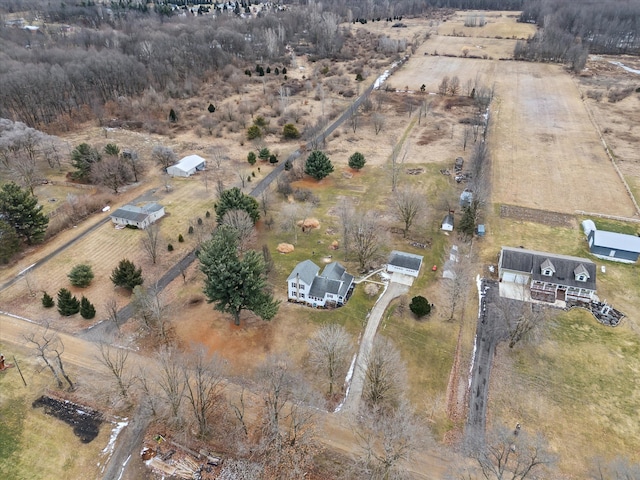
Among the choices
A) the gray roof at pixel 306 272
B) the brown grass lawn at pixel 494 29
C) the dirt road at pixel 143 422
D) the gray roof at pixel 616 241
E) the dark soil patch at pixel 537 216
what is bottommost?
the dirt road at pixel 143 422

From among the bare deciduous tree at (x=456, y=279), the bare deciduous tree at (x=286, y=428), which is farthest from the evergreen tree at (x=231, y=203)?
the bare deciduous tree at (x=456, y=279)

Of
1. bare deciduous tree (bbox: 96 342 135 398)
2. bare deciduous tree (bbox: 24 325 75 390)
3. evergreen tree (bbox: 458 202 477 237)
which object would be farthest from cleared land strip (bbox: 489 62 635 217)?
bare deciduous tree (bbox: 24 325 75 390)

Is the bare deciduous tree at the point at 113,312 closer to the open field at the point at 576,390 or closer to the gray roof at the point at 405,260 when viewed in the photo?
the gray roof at the point at 405,260

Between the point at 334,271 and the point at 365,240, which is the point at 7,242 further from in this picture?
the point at 365,240

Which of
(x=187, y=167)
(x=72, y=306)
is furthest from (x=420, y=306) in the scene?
(x=187, y=167)

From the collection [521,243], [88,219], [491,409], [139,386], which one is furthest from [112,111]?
[491,409]

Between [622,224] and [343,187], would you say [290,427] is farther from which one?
[622,224]
